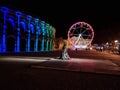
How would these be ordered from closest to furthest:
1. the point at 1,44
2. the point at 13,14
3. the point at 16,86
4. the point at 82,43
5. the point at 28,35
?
the point at 16,86 < the point at 1,44 < the point at 13,14 < the point at 28,35 < the point at 82,43

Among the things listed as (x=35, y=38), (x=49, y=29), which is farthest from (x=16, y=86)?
(x=49, y=29)

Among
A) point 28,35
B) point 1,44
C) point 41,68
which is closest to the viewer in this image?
point 41,68

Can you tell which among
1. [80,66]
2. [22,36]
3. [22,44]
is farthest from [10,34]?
[80,66]

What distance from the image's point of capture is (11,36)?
58750 mm

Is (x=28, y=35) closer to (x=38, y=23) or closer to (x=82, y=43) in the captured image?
(x=38, y=23)

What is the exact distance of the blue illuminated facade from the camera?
5494 cm

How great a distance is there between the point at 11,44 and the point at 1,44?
546cm

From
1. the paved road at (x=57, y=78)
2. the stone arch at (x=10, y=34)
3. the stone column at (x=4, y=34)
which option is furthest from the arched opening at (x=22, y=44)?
the paved road at (x=57, y=78)

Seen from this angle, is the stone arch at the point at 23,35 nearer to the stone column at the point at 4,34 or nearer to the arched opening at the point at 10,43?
the arched opening at the point at 10,43

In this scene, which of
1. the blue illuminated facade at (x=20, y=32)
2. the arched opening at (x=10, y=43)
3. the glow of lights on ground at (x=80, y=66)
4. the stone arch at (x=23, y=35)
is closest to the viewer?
the glow of lights on ground at (x=80, y=66)

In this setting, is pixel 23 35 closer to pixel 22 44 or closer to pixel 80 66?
pixel 22 44

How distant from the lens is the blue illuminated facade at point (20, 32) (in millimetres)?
54938

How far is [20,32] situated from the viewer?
6397 centimetres

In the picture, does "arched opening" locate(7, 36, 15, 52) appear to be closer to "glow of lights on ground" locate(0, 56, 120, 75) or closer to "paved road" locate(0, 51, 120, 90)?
"glow of lights on ground" locate(0, 56, 120, 75)
